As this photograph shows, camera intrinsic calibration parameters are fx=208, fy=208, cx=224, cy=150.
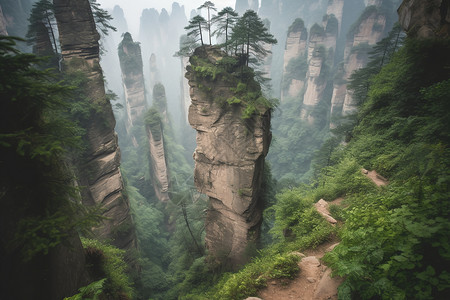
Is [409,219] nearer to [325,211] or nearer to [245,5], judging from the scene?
[325,211]

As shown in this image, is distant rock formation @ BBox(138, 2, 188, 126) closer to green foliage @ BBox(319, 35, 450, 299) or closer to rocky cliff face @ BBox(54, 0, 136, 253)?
rocky cliff face @ BBox(54, 0, 136, 253)

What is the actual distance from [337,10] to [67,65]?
204ft

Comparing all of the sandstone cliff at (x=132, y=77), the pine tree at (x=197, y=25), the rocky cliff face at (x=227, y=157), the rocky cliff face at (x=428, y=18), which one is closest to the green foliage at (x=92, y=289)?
the rocky cliff face at (x=227, y=157)

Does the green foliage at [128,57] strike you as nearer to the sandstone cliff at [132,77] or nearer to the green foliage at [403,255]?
the sandstone cliff at [132,77]

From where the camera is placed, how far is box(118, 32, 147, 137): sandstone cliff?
39281mm

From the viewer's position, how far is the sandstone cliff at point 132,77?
129ft

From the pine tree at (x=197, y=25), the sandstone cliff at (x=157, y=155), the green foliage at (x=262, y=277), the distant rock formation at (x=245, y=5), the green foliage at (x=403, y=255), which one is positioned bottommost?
the sandstone cliff at (x=157, y=155)

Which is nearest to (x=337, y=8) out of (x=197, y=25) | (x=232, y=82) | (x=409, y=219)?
(x=197, y=25)

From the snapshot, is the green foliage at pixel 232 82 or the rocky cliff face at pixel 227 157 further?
the rocky cliff face at pixel 227 157

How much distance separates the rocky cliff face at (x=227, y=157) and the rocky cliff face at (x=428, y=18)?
726 centimetres

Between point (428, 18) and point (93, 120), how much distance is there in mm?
17720

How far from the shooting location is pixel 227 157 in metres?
12.5

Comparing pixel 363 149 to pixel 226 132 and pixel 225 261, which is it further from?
pixel 225 261

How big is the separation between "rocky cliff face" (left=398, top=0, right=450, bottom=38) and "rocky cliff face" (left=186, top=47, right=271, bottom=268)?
726 centimetres
